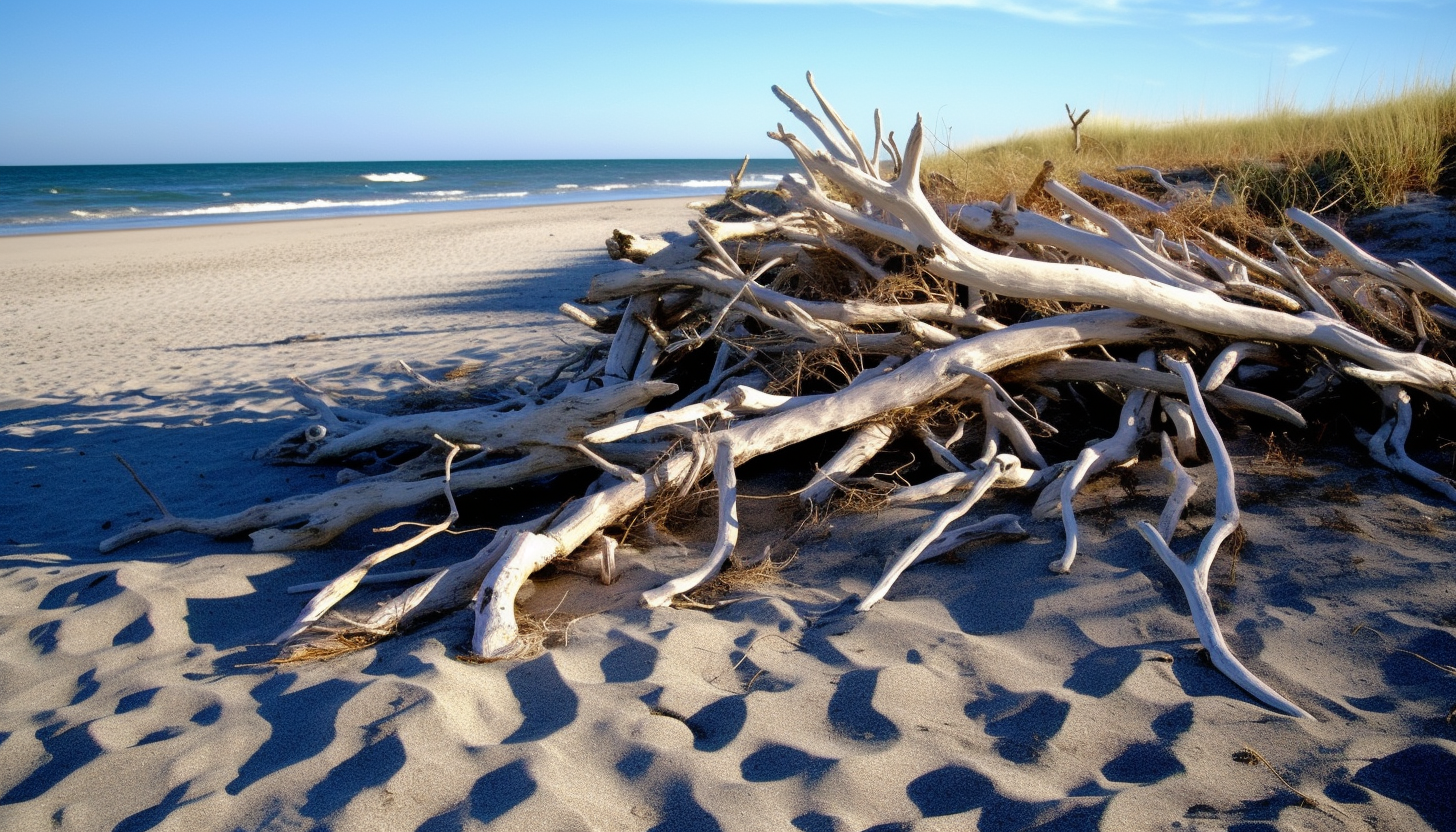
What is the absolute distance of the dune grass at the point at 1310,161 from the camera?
243 inches

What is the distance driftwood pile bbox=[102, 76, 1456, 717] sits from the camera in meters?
2.97

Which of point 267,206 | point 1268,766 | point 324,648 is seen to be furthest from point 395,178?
point 1268,766

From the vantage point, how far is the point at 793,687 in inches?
91.7

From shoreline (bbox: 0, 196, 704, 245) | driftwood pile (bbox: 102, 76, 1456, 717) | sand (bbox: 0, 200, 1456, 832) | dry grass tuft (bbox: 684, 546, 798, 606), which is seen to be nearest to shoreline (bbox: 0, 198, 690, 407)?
shoreline (bbox: 0, 196, 704, 245)

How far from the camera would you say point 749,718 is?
219 centimetres

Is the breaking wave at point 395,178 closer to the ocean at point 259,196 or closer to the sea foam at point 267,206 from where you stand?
the ocean at point 259,196

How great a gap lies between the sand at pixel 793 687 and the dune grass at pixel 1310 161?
98.3 inches

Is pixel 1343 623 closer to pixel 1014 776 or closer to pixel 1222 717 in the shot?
pixel 1222 717

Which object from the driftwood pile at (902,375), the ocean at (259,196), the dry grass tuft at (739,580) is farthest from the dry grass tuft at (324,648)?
the ocean at (259,196)

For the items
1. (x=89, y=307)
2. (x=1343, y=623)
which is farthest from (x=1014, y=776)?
(x=89, y=307)

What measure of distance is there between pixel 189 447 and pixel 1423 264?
7336 mm

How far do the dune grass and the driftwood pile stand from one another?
3.95 feet

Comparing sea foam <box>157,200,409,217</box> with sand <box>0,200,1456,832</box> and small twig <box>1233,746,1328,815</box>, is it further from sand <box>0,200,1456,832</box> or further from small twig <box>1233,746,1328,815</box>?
small twig <box>1233,746,1328,815</box>

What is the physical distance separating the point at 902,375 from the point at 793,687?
1460mm
